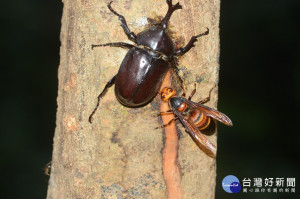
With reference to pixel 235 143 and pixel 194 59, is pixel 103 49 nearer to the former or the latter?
pixel 194 59

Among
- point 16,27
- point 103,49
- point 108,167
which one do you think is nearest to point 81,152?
point 108,167

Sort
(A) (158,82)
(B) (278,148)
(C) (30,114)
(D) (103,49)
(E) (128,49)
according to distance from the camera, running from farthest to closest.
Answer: (C) (30,114)
(B) (278,148)
(A) (158,82)
(E) (128,49)
(D) (103,49)

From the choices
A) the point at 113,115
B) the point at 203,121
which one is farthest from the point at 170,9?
the point at 203,121

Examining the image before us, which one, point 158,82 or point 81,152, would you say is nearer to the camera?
point 81,152

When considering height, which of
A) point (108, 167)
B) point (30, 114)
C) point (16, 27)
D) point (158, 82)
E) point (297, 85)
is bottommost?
point (108, 167)

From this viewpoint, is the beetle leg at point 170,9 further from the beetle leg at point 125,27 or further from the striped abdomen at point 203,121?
the striped abdomen at point 203,121
